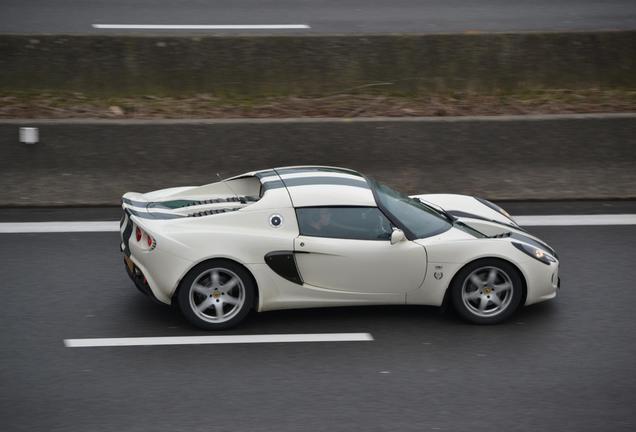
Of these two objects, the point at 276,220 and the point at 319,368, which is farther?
the point at 276,220

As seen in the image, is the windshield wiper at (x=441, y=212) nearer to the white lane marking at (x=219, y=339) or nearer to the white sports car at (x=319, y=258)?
the white sports car at (x=319, y=258)

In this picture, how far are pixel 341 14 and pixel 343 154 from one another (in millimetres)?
5058

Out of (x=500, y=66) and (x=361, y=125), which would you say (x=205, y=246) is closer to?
(x=361, y=125)

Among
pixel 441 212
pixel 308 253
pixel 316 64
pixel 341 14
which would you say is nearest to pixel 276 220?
pixel 308 253

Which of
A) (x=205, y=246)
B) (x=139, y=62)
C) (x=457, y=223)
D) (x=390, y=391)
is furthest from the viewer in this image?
(x=139, y=62)

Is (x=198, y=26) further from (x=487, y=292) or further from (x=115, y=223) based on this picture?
(x=487, y=292)

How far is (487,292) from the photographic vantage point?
751 cm

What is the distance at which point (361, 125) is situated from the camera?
11.1 metres

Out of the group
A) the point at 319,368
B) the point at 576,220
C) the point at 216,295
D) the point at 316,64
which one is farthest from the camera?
the point at 316,64

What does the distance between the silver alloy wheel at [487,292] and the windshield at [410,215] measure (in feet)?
1.68

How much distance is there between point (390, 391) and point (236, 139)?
5347 mm

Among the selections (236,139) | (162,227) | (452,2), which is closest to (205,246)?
(162,227)

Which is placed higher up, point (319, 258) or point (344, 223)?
point (344, 223)

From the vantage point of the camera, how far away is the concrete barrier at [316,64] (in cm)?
1220
